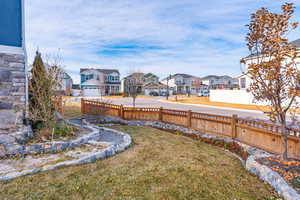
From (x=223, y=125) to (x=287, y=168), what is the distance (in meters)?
3.40

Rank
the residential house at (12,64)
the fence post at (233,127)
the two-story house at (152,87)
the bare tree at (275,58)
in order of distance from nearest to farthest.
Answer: the bare tree at (275,58), the residential house at (12,64), the fence post at (233,127), the two-story house at (152,87)

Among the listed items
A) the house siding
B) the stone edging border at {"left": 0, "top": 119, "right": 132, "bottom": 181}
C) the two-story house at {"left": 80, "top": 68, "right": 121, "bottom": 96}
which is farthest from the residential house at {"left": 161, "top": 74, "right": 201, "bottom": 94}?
the stone edging border at {"left": 0, "top": 119, "right": 132, "bottom": 181}

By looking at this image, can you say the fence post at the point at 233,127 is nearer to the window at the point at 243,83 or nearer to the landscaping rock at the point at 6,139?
the landscaping rock at the point at 6,139

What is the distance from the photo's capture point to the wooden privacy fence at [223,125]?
16.9ft

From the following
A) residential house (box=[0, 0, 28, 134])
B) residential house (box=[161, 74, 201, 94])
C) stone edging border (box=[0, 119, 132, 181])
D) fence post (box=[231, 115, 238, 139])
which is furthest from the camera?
residential house (box=[161, 74, 201, 94])

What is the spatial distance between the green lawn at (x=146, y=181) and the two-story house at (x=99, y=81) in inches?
1516

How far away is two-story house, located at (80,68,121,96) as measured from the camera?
140 ft

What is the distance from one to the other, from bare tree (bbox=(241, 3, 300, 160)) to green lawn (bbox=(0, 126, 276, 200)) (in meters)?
1.83

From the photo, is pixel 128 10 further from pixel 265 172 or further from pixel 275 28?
pixel 265 172

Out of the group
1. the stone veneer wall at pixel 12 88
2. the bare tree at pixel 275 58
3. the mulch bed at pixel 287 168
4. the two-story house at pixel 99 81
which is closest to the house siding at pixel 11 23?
the stone veneer wall at pixel 12 88

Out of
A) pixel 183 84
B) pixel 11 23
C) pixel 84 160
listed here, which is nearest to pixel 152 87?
pixel 183 84

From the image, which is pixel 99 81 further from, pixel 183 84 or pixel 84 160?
pixel 84 160

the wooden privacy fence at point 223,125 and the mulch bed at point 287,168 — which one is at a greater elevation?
the wooden privacy fence at point 223,125

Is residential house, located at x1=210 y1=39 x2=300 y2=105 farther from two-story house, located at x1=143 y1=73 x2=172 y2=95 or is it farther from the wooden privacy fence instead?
two-story house, located at x1=143 y1=73 x2=172 y2=95
